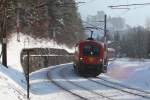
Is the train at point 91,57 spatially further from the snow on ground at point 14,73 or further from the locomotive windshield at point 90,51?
the snow on ground at point 14,73

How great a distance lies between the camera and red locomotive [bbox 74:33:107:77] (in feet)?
122

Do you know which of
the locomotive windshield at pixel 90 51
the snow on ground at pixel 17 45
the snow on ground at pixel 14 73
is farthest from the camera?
the snow on ground at pixel 17 45

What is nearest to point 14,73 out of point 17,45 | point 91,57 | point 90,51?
point 91,57

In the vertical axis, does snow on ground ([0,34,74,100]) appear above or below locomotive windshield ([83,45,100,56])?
below

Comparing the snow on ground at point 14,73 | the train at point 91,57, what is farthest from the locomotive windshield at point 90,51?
the snow on ground at point 14,73

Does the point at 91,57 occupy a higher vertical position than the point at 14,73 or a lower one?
higher

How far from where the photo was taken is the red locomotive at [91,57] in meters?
37.1

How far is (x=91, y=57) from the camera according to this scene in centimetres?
3719

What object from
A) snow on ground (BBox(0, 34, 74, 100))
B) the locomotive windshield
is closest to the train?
the locomotive windshield

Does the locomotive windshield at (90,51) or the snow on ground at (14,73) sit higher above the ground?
the locomotive windshield at (90,51)

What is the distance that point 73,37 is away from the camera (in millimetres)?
103875

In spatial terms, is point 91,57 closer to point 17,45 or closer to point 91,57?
point 91,57

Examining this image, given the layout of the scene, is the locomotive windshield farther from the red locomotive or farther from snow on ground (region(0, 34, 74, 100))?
snow on ground (region(0, 34, 74, 100))

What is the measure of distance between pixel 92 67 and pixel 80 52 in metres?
1.51
